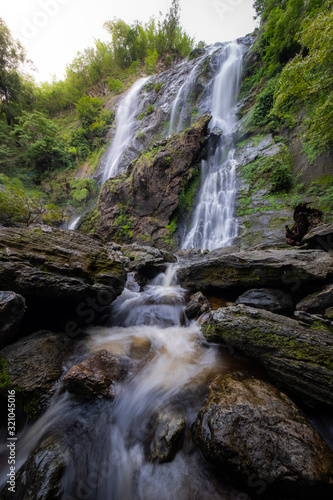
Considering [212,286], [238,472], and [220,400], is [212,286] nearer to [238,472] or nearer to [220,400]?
[220,400]

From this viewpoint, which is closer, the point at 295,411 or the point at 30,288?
the point at 295,411

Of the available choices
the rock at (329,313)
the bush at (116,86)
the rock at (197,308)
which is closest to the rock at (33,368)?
the rock at (197,308)

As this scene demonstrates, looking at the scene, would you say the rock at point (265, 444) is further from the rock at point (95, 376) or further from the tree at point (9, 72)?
the tree at point (9, 72)

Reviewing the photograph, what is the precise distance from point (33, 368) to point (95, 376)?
0.93m

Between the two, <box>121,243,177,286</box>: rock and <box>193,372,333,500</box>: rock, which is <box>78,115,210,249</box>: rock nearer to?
<box>121,243,177,286</box>: rock

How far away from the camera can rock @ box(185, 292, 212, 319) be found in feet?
14.3

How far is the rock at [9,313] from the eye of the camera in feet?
8.67

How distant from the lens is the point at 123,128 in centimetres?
2398

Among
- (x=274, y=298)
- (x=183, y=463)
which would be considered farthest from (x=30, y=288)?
(x=274, y=298)

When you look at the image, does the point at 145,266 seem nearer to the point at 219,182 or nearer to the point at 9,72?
the point at 219,182

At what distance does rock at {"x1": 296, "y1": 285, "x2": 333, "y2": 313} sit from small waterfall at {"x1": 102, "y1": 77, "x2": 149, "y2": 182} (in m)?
19.9

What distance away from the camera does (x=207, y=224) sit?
39.6ft

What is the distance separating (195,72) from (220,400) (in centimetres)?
2774

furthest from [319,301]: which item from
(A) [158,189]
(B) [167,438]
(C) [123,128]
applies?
(C) [123,128]
